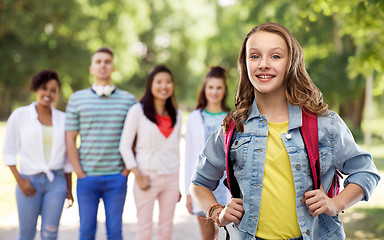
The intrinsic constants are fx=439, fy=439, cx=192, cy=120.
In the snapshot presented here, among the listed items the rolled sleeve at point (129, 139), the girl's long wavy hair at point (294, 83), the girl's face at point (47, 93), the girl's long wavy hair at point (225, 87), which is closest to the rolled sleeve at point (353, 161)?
the girl's long wavy hair at point (294, 83)

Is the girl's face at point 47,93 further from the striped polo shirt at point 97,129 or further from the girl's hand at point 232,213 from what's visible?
the girl's hand at point 232,213

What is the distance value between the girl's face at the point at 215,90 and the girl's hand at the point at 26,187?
2.00 meters

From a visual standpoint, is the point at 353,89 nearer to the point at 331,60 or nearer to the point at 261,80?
the point at 331,60

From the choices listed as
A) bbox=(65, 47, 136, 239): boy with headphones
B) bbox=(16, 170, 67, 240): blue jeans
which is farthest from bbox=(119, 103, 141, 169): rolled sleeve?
bbox=(16, 170, 67, 240): blue jeans

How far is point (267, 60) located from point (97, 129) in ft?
9.17

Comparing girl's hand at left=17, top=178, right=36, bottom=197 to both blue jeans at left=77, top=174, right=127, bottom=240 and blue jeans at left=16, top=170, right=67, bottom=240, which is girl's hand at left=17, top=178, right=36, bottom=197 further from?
blue jeans at left=77, top=174, right=127, bottom=240

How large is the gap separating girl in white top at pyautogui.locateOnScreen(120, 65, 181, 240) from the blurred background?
2.71 m

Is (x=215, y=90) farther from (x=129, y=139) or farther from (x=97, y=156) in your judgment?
(x=97, y=156)

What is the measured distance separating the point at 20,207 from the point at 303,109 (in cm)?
323

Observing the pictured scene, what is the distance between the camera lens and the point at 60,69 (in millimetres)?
22875

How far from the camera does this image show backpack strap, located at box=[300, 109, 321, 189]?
193cm

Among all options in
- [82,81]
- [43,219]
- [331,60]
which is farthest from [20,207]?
[82,81]

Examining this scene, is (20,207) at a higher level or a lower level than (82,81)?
lower

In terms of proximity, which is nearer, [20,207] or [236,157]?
[236,157]
